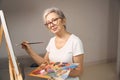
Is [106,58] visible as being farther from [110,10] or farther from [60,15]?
[60,15]

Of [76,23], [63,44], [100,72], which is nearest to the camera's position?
[63,44]

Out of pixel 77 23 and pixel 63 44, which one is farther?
pixel 77 23

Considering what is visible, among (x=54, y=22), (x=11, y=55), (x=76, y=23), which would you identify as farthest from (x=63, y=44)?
(x=76, y=23)

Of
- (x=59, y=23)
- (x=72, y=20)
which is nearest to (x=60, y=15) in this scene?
(x=59, y=23)

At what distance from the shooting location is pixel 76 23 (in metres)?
2.52

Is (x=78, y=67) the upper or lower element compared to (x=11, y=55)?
lower

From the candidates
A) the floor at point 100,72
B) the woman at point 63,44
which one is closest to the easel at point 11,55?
the woman at point 63,44

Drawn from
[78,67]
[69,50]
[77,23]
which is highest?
[77,23]

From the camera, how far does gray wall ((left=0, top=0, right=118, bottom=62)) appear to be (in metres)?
2.21

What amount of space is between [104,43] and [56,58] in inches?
61.7

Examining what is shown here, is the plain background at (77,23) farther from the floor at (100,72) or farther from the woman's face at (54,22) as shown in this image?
the woman's face at (54,22)

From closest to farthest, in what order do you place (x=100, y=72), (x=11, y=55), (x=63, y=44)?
(x=11, y=55) → (x=63, y=44) → (x=100, y=72)

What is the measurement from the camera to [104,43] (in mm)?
2768

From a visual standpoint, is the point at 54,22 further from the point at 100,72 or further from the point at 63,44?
the point at 100,72
